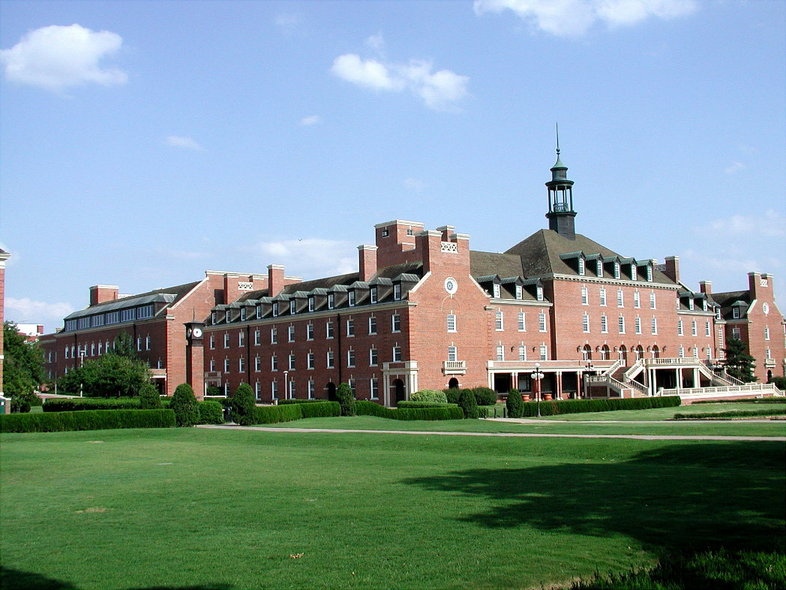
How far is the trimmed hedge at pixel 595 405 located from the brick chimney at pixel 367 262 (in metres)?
21.9

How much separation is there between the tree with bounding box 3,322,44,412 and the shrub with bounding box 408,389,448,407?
2492 centimetres

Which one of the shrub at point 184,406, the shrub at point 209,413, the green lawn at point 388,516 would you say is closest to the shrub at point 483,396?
the shrub at point 209,413

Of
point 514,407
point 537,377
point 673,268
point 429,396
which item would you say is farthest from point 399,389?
point 673,268

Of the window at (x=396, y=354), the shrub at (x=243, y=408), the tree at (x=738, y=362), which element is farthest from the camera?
the tree at (x=738, y=362)

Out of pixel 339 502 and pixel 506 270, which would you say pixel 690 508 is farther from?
pixel 506 270

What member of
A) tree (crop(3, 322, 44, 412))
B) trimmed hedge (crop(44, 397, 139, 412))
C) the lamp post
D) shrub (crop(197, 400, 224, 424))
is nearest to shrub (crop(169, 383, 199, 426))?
shrub (crop(197, 400, 224, 424))

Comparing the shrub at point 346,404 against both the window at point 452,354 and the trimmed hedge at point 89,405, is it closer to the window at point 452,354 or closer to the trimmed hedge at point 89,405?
the window at point 452,354

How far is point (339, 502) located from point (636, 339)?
6514 cm

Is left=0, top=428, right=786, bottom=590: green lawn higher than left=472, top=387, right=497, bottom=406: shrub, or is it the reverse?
left=472, top=387, right=497, bottom=406: shrub

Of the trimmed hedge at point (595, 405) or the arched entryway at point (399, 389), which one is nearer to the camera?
the trimmed hedge at point (595, 405)

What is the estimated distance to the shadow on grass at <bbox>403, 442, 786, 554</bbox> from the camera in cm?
1180

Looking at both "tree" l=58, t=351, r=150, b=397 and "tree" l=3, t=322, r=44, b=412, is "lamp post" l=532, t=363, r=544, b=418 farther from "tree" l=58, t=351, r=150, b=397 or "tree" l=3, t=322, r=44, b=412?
"tree" l=3, t=322, r=44, b=412

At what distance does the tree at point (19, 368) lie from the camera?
177 feet

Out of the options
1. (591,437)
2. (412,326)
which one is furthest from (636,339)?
(591,437)
